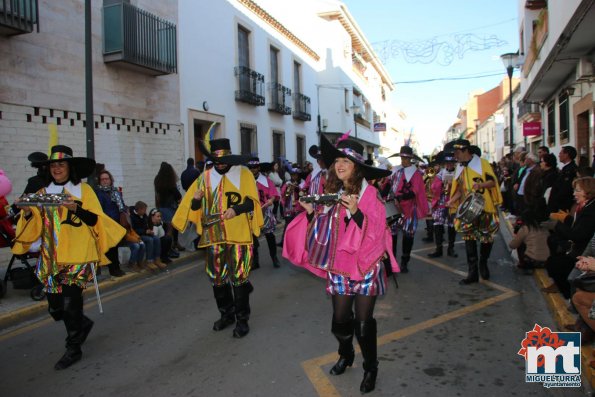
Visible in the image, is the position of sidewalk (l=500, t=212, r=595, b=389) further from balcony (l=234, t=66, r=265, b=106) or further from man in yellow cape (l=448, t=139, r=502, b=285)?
balcony (l=234, t=66, r=265, b=106)

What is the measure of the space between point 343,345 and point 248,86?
13.4 m

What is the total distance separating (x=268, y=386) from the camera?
343 centimetres

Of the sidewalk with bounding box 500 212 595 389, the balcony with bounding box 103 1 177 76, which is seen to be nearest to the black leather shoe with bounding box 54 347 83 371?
the sidewalk with bounding box 500 212 595 389

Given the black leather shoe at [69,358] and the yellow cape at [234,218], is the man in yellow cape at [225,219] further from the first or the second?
the black leather shoe at [69,358]

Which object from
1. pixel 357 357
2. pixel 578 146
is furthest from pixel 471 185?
pixel 578 146

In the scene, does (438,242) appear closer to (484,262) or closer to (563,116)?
(484,262)

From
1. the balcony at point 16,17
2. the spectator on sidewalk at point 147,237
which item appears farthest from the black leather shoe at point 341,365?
the balcony at point 16,17

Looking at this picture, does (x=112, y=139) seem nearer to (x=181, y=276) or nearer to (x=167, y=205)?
(x=167, y=205)

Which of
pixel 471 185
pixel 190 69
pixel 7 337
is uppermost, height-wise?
pixel 190 69

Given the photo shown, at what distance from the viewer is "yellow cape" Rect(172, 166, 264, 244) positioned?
4.45 meters

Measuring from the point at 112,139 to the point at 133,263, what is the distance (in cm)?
366

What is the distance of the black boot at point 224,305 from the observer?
4.67m

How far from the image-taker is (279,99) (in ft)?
61.4

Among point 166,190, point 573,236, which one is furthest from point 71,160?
point 166,190
